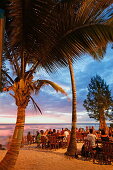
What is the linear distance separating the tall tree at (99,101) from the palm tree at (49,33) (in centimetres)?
2117

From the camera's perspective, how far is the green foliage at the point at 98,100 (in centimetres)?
2634

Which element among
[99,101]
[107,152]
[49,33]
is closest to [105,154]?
[107,152]

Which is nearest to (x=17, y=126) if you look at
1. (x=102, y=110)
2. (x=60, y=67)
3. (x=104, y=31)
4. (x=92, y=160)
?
(x=60, y=67)

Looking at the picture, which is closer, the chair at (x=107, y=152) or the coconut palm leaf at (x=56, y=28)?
the coconut palm leaf at (x=56, y=28)

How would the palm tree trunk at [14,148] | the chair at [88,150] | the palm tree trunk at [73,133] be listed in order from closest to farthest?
the palm tree trunk at [14,148] → the chair at [88,150] → the palm tree trunk at [73,133]

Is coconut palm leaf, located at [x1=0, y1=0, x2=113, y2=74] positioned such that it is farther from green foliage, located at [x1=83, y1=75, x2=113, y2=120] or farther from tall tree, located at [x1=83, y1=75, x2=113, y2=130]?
green foliage, located at [x1=83, y1=75, x2=113, y2=120]

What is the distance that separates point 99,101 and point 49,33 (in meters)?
23.1

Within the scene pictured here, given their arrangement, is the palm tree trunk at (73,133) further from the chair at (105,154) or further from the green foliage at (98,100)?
the green foliage at (98,100)

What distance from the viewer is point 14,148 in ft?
16.4

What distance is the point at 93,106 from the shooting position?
27.7 m

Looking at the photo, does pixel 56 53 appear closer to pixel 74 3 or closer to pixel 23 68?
pixel 23 68

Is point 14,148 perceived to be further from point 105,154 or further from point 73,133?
point 73,133

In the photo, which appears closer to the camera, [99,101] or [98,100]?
[99,101]

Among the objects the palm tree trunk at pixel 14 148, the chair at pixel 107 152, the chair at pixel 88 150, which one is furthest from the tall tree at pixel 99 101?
the palm tree trunk at pixel 14 148
